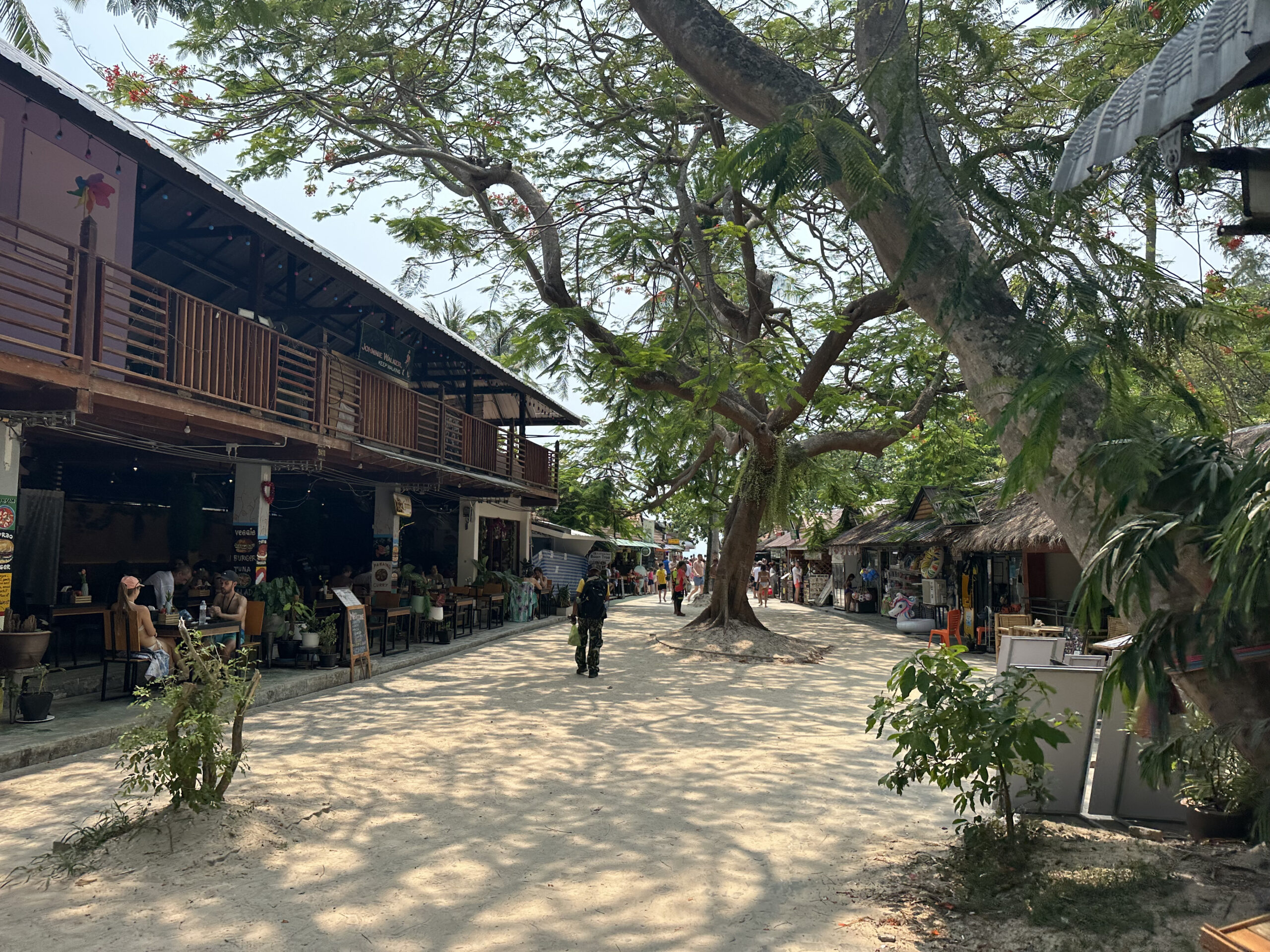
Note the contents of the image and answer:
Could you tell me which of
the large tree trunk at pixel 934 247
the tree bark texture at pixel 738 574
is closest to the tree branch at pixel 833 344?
the tree bark texture at pixel 738 574

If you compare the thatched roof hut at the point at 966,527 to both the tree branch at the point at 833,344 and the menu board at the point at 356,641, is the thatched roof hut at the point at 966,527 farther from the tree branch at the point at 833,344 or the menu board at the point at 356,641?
the menu board at the point at 356,641

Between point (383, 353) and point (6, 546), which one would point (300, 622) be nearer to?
point (6, 546)

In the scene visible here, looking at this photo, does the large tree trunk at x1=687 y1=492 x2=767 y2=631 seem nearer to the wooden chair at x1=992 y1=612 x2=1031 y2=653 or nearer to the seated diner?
the wooden chair at x1=992 y1=612 x2=1031 y2=653

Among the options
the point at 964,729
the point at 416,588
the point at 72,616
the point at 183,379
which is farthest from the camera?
the point at 416,588

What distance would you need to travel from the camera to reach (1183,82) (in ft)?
8.95

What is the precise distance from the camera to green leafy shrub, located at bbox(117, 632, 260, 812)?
452cm

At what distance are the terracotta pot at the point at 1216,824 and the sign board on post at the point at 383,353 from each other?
542 inches

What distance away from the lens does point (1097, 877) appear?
12.6 feet

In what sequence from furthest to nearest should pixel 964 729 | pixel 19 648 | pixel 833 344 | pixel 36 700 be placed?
pixel 833 344 → pixel 36 700 → pixel 19 648 → pixel 964 729

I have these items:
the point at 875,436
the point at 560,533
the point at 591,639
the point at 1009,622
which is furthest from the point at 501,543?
the point at 1009,622

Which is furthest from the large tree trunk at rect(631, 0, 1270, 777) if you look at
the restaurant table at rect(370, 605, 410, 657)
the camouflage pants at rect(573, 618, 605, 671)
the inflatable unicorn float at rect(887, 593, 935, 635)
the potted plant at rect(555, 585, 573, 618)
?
the potted plant at rect(555, 585, 573, 618)

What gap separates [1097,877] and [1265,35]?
3414 millimetres

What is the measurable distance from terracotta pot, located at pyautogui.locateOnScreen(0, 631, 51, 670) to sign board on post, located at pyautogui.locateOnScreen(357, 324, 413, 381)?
8782 millimetres

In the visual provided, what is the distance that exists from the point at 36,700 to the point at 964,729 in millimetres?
7479
